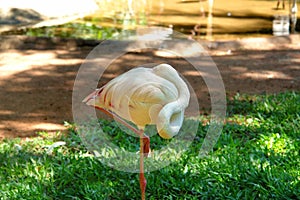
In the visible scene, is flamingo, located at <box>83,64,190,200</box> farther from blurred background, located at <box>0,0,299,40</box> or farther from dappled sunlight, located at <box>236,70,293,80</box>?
blurred background, located at <box>0,0,299,40</box>

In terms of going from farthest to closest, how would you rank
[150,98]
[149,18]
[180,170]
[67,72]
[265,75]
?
[149,18], [67,72], [265,75], [180,170], [150,98]

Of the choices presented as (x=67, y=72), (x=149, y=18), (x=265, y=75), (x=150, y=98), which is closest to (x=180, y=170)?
(x=150, y=98)

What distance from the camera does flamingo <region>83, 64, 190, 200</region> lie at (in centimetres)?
209

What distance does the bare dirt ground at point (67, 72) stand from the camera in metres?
5.00

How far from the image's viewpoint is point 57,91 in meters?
5.61

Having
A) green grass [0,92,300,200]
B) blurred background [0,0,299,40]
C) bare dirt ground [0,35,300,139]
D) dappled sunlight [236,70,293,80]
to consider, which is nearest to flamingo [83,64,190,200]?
green grass [0,92,300,200]

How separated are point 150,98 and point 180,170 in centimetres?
142

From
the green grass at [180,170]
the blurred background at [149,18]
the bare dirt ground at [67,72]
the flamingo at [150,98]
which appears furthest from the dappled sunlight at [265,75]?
the flamingo at [150,98]

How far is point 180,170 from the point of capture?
135 inches

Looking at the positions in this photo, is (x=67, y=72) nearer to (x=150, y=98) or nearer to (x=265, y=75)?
(x=265, y=75)

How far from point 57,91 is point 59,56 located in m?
1.47

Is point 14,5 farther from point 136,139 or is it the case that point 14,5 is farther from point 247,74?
point 136,139

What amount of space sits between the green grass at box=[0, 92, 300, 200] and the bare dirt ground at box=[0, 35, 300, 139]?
25.9 inches

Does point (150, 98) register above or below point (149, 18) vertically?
above
